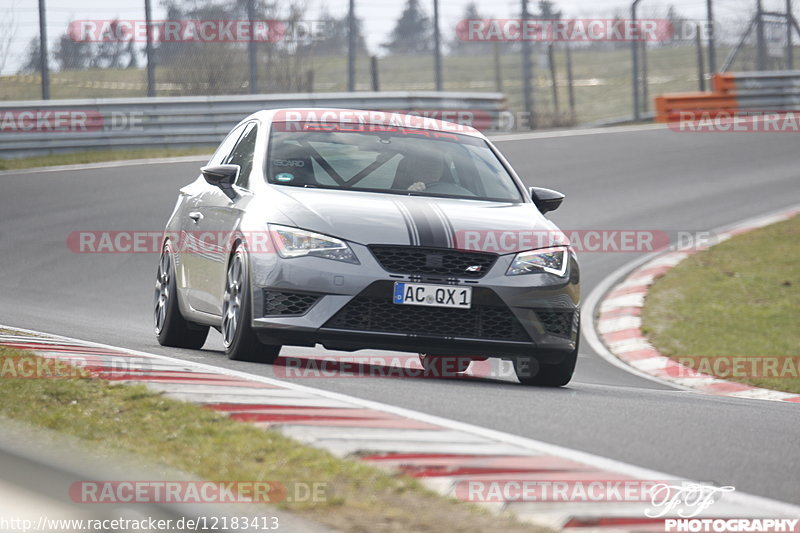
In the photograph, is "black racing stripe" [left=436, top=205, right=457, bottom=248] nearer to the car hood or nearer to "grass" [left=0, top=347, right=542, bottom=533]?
the car hood

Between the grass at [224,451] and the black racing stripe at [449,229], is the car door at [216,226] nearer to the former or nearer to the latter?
the black racing stripe at [449,229]

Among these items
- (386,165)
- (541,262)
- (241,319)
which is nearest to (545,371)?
(541,262)

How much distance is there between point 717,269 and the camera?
14000 millimetres

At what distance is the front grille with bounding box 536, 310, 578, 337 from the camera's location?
704cm

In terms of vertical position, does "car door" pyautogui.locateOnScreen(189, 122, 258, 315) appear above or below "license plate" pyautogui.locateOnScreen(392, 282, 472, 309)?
above

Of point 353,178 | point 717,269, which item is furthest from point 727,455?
point 717,269

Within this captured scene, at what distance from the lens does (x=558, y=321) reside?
7.13 metres

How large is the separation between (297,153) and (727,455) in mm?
3731

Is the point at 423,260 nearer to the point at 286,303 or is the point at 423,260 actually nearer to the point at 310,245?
the point at 310,245

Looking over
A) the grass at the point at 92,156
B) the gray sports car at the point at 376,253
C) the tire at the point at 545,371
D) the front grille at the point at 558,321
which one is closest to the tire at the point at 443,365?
the tire at the point at 545,371

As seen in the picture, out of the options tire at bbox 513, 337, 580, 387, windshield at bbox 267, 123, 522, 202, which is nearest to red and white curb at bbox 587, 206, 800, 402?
tire at bbox 513, 337, 580, 387

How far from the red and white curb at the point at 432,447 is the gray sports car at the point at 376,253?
0.79m

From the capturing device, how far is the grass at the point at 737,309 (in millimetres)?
Answer: 10648

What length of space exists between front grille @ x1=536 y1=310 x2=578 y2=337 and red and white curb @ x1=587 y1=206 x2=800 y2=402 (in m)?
2.77
